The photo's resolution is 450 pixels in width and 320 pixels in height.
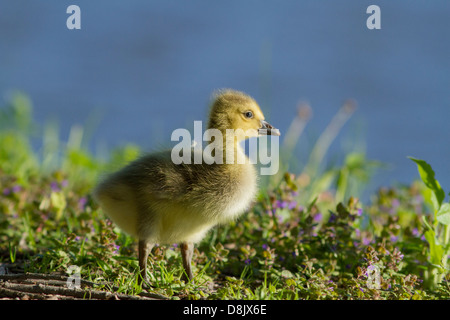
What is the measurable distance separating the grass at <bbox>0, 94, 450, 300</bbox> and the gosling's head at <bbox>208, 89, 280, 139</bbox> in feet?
2.79

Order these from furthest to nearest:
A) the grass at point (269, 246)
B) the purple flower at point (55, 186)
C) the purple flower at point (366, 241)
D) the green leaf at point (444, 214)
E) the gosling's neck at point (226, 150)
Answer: the purple flower at point (55, 186), the purple flower at point (366, 241), the gosling's neck at point (226, 150), the green leaf at point (444, 214), the grass at point (269, 246)

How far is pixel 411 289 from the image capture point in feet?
12.9

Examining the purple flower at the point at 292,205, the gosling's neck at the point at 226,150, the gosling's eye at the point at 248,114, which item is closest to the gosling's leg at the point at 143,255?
the gosling's neck at the point at 226,150

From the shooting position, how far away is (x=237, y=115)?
14.2 ft

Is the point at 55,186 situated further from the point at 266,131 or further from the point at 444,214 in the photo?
the point at 444,214

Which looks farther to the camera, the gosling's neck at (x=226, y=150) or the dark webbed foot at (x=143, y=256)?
the gosling's neck at (x=226, y=150)

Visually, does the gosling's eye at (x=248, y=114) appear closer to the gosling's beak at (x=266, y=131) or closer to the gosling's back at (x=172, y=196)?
the gosling's beak at (x=266, y=131)

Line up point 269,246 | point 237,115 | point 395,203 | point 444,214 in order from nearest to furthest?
point 444,214 < point 237,115 < point 269,246 < point 395,203

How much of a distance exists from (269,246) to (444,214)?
1.37 m

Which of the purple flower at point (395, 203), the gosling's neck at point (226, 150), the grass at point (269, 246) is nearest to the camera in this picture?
the grass at point (269, 246)

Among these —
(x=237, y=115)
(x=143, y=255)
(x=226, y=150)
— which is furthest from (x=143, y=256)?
(x=237, y=115)

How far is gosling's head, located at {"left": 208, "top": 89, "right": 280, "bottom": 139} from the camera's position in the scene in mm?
4328

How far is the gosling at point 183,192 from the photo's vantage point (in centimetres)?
403

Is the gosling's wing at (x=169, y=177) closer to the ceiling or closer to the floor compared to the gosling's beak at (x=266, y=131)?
closer to the floor
